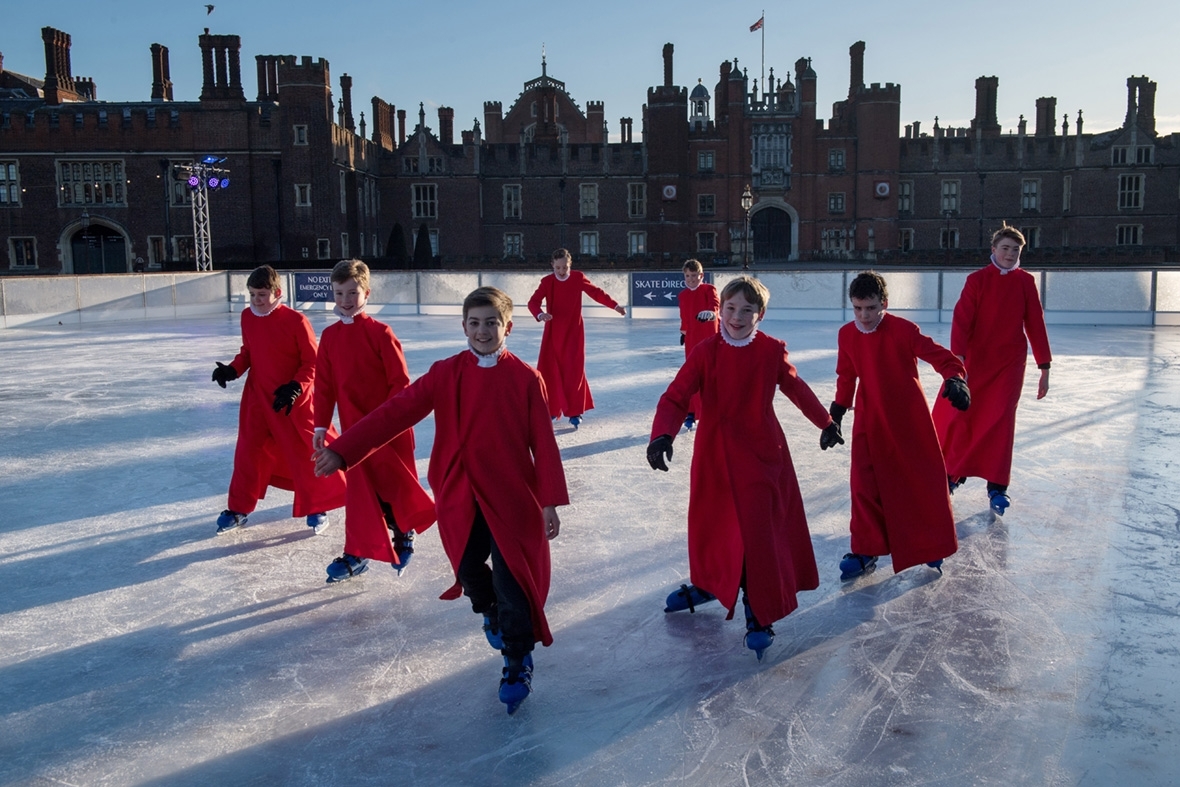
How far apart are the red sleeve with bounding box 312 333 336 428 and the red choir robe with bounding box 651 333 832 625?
158cm

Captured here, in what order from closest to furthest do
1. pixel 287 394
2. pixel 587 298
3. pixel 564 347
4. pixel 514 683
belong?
pixel 514 683, pixel 287 394, pixel 564 347, pixel 587 298

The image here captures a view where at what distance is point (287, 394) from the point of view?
Answer: 14.9 ft

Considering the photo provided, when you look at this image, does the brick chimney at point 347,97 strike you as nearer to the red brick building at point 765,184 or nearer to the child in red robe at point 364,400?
the red brick building at point 765,184

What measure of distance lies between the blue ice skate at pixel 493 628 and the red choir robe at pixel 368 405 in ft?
3.09

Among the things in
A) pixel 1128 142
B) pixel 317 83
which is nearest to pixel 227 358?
pixel 317 83

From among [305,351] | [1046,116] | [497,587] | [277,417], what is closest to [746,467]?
[497,587]

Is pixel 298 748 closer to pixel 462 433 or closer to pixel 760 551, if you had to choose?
pixel 462 433

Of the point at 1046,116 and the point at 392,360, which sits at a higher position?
the point at 1046,116

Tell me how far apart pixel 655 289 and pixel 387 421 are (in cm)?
1683

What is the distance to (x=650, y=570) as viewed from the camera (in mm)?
4574

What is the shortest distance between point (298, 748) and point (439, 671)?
2.13 feet

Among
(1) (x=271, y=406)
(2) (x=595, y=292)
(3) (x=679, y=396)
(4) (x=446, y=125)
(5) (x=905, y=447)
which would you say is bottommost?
(5) (x=905, y=447)

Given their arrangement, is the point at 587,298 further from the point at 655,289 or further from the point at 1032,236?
the point at 1032,236

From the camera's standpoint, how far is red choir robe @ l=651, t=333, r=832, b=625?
354 cm
